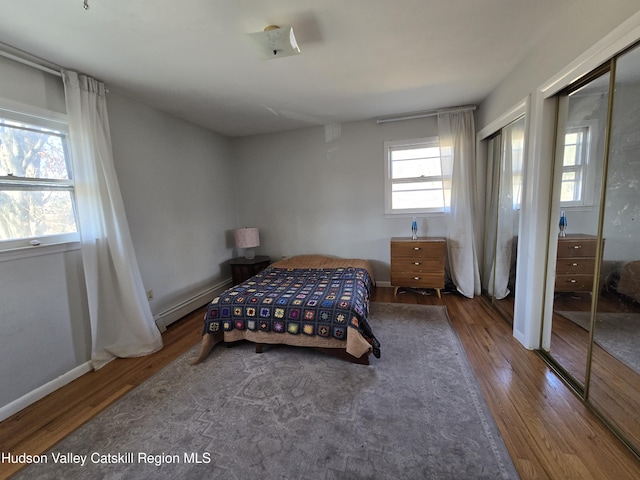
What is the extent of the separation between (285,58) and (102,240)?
2.10 m

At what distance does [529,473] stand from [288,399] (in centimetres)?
127

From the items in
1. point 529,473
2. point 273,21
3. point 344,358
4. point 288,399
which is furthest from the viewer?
point 344,358

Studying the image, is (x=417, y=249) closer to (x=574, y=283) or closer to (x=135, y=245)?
(x=574, y=283)

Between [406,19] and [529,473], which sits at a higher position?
[406,19]

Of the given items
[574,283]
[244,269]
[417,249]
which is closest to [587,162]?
[574,283]

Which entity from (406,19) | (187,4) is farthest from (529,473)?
(187,4)

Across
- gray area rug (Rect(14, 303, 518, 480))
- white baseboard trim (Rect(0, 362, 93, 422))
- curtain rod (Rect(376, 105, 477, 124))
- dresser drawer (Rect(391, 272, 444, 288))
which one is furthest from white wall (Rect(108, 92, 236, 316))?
dresser drawer (Rect(391, 272, 444, 288))

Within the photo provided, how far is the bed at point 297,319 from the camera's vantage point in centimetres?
207

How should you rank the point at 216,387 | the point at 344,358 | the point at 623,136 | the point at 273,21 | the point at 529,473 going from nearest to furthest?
the point at 529,473, the point at 623,136, the point at 273,21, the point at 216,387, the point at 344,358

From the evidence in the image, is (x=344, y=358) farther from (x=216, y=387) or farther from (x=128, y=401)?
(x=128, y=401)

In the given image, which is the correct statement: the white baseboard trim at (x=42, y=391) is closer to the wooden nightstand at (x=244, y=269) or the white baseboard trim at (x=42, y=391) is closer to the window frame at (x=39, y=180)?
the window frame at (x=39, y=180)

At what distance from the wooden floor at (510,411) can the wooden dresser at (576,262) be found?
0.63m

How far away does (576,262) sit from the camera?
5.76ft

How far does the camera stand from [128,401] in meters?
1.77
